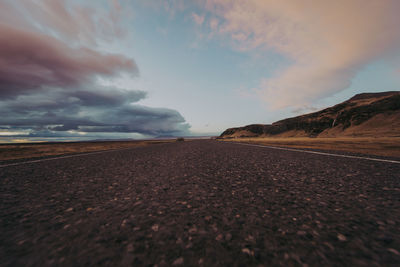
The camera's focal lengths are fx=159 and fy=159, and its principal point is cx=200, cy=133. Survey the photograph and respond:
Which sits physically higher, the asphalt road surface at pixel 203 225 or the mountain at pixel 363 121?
the mountain at pixel 363 121

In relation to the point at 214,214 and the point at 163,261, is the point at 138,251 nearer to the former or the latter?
the point at 163,261

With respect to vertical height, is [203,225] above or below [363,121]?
below

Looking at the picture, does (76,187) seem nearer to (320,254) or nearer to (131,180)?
(131,180)

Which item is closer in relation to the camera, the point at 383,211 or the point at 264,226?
the point at 264,226

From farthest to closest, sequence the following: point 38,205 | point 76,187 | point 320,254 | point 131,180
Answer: point 131,180, point 76,187, point 38,205, point 320,254

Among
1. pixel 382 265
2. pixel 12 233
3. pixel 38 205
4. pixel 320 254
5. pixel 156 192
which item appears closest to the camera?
pixel 382 265

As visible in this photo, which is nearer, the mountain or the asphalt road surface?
the asphalt road surface

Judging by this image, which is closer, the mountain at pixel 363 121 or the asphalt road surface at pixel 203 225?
the asphalt road surface at pixel 203 225

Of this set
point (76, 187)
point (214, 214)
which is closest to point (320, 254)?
point (214, 214)

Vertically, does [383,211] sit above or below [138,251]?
below

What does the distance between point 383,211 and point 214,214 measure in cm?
254

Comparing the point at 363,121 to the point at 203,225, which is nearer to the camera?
the point at 203,225

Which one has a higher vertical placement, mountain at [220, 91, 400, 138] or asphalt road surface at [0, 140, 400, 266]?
mountain at [220, 91, 400, 138]

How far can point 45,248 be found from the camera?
5.24ft
